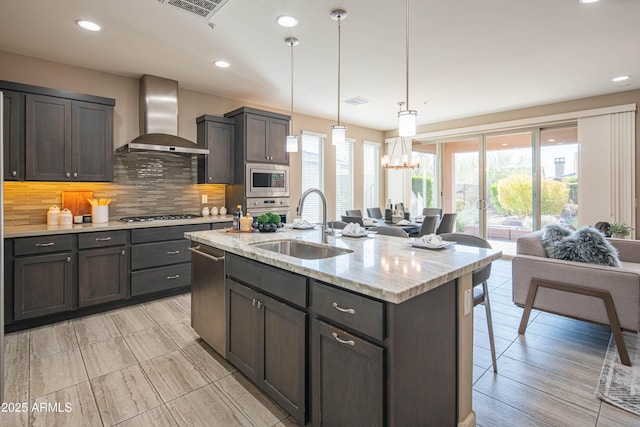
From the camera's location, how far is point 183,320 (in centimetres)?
324

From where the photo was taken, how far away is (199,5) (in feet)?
7.98

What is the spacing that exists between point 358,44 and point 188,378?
131 inches

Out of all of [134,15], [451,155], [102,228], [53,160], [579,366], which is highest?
[134,15]

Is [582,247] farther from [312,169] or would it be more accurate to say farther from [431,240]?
[312,169]

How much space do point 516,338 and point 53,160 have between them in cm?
486

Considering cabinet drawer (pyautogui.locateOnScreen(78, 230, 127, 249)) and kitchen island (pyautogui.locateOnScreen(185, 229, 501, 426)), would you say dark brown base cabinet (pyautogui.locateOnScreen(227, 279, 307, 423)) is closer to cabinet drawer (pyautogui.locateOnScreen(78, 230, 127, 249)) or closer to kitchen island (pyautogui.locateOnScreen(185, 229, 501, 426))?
kitchen island (pyautogui.locateOnScreen(185, 229, 501, 426))

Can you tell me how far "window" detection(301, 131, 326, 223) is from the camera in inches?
246

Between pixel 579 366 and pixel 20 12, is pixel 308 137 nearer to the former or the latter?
pixel 20 12

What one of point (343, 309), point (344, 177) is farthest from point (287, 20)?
point (344, 177)

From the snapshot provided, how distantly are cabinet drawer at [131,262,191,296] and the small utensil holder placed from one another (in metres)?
0.73

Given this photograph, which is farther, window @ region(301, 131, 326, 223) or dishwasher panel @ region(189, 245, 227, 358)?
window @ region(301, 131, 326, 223)

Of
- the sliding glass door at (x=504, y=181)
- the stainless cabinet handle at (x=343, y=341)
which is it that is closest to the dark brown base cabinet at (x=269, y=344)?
the stainless cabinet handle at (x=343, y=341)

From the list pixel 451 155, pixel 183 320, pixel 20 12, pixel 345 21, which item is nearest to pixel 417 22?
pixel 345 21

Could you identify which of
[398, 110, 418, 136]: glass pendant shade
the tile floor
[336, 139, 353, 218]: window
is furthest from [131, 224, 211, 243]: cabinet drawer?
[336, 139, 353, 218]: window
